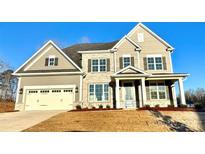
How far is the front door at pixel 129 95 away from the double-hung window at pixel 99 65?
2.79m

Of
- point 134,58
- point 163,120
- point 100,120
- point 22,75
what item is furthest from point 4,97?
point 163,120

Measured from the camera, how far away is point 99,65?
60.1 ft

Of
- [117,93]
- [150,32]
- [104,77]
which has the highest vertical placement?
[150,32]

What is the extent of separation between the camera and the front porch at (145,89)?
16172 millimetres

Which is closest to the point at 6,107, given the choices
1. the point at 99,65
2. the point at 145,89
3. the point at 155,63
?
the point at 99,65

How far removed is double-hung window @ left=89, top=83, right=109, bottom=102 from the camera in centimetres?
1717

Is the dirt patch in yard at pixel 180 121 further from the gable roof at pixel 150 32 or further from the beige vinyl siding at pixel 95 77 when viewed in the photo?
the gable roof at pixel 150 32

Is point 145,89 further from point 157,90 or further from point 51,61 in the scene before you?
point 51,61

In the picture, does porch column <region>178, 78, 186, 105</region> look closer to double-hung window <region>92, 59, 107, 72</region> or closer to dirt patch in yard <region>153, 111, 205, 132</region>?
dirt patch in yard <region>153, 111, 205, 132</region>

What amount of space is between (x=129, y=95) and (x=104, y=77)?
303 centimetres

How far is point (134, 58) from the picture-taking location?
59.8 feet

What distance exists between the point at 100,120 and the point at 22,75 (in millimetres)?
10648

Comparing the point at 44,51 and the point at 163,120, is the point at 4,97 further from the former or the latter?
the point at 163,120
